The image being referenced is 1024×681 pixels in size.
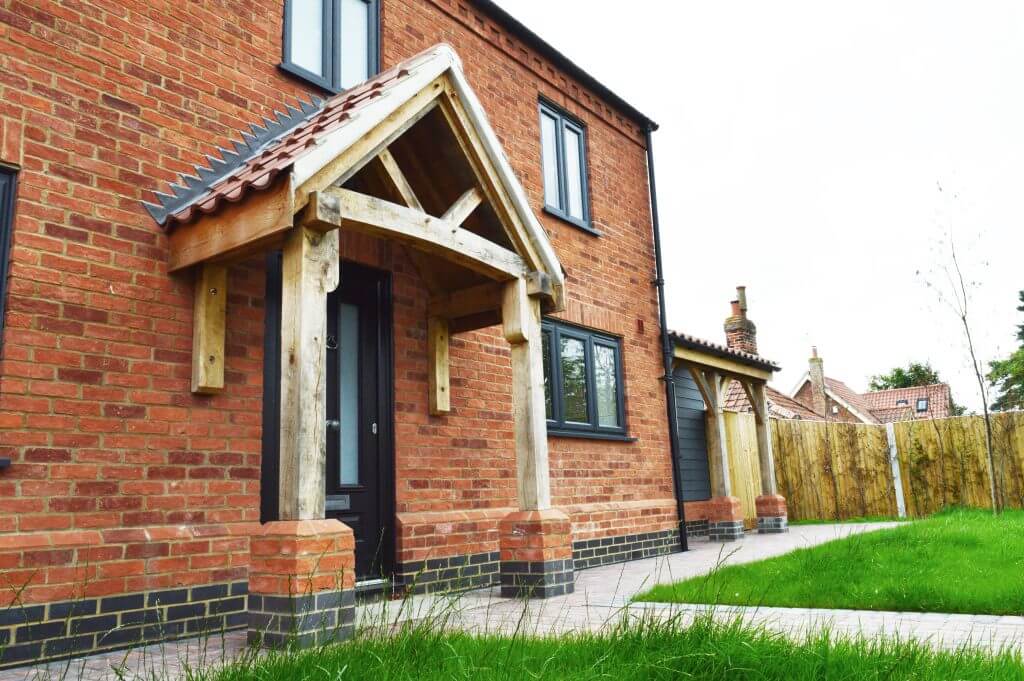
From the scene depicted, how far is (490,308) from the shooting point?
6770 mm

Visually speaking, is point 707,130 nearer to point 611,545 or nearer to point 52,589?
point 611,545

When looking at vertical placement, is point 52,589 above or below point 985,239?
below

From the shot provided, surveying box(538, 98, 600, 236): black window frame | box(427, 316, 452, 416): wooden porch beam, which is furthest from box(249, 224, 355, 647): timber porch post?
box(538, 98, 600, 236): black window frame

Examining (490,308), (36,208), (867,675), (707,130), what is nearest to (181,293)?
(36,208)

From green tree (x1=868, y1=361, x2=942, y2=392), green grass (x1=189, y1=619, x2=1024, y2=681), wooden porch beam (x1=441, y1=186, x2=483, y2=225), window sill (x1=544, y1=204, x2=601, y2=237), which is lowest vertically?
green grass (x1=189, y1=619, x2=1024, y2=681)

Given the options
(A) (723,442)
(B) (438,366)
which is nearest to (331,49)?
(B) (438,366)

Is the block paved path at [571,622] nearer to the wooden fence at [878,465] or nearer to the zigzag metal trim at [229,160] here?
the zigzag metal trim at [229,160]

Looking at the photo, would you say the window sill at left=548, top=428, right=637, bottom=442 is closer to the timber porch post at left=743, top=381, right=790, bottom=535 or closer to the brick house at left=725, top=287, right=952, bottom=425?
the timber porch post at left=743, top=381, right=790, bottom=535

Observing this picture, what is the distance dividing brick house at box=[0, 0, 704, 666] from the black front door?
2 centimetres

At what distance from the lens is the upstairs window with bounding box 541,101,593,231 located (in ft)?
31.1

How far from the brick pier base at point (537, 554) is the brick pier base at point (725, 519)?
6.01m

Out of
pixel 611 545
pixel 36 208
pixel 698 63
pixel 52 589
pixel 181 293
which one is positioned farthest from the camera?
pixel 698 63

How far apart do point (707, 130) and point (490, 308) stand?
27.7ft

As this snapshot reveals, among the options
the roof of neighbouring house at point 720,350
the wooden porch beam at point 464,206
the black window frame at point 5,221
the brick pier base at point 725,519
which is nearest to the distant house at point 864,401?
the roof of neighbouring house at point 720,350
